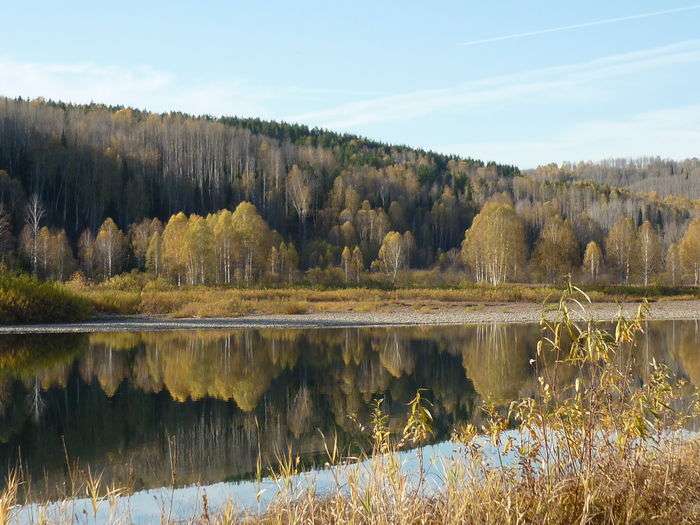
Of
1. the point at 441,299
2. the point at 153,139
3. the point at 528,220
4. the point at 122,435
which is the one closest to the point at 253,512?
the point at 122,435

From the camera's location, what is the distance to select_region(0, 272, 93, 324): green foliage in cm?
3162

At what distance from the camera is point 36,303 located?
3253cm

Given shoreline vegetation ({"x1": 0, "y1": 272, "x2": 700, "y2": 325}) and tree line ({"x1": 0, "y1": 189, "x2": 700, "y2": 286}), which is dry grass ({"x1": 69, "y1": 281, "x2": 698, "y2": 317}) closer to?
shoreline vegetation ({"x1": 0, "y1": 272, "x2": 700, "y2": 325})

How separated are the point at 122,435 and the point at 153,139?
291 feet

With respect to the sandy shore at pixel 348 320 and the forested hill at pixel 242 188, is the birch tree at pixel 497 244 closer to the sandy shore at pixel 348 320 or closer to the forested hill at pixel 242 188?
the forested hill at pixel 242 188

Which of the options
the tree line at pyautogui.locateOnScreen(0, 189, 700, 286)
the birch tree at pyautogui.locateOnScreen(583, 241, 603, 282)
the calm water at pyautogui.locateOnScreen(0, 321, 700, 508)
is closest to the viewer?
the calm water at pyautogui.locateOnScreen(0, 321, 700, 508)

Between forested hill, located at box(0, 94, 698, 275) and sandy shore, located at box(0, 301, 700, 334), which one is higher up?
forested hill, located at box(0, 94, 698, 275)

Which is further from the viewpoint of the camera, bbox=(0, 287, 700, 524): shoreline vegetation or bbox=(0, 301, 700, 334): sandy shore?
bbox=(0, 301, 700, 334): sandy shore

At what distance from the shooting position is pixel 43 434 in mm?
Result: 12016

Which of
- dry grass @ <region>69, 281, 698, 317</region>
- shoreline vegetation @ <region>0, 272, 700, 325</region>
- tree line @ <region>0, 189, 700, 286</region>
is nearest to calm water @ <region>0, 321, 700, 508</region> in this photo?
shoreline vegetation @ <region>0, 272, 700, 325</region>

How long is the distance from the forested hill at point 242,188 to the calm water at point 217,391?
3818 cm

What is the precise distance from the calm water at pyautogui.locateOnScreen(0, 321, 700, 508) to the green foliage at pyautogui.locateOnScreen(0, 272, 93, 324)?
17.7 ft

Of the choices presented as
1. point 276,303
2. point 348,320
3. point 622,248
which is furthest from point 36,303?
point 622,248

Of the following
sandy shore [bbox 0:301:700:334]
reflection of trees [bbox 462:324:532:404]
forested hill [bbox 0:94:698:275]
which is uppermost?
forested hill [bbox 0:94:698:275]
